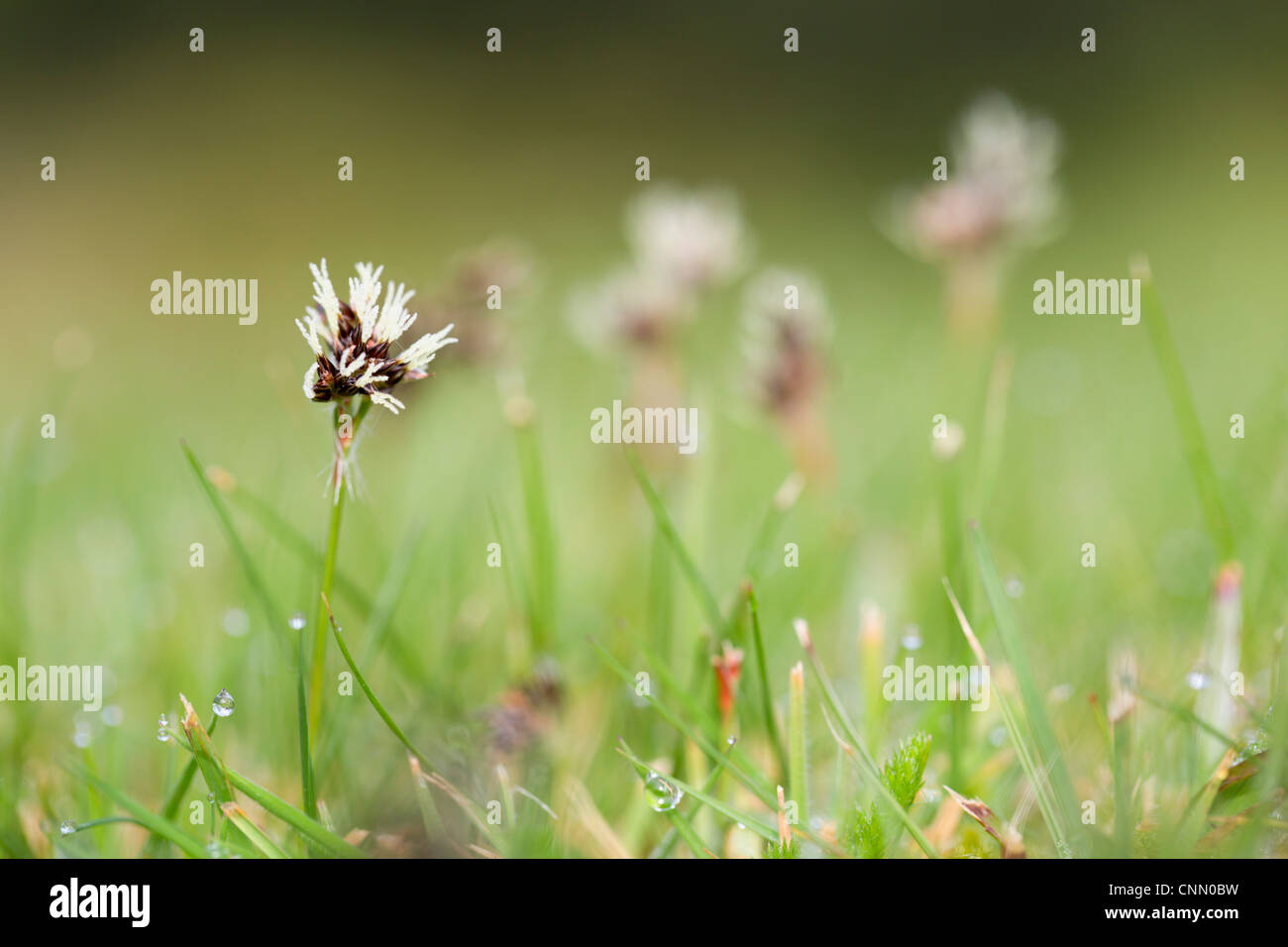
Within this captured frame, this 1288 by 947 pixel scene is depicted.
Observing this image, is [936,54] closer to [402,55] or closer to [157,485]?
[402,55]

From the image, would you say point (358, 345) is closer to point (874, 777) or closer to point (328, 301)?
point (328, 301)

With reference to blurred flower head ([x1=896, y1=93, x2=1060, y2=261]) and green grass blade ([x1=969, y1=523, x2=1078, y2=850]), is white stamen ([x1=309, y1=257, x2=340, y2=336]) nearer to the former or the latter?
green grass blade ([x1=969, y1=523, x2=1078, y2=850])

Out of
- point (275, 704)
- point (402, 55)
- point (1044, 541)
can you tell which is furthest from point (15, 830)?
point (402, 55)

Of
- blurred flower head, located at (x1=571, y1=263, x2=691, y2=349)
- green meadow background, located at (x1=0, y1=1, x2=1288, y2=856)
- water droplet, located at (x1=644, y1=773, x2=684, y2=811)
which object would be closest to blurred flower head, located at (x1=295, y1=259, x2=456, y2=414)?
green meadow background, located at (x1=0, y1=1, x2=1288, y2=856)

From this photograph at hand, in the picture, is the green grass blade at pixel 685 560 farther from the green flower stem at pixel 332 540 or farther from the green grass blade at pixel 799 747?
the green flower stem at pixel 332 540

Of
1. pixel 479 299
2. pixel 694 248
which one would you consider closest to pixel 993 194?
pixel 694 248

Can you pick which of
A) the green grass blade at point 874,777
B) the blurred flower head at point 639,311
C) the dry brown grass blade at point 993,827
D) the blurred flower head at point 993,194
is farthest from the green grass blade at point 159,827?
the blurred flower head at point 993,194
